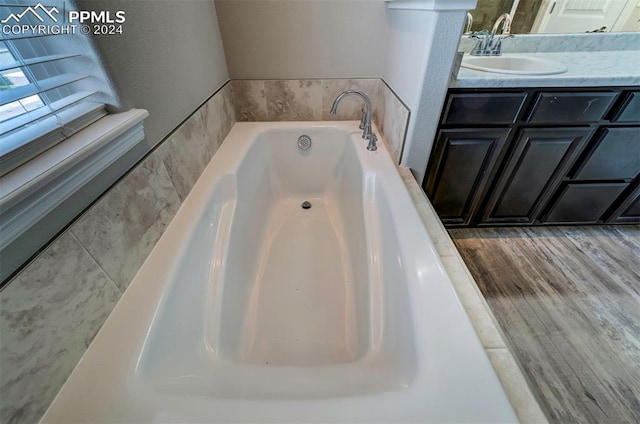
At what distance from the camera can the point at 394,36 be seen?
1.31 meters

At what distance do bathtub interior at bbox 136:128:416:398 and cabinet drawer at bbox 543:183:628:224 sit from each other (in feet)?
4.22

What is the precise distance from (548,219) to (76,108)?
232 centimetres

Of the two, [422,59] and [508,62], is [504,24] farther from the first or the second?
[422,59]

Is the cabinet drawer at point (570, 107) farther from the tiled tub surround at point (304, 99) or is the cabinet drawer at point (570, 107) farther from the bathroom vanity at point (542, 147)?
the tiled tub surround at point (304, 99)

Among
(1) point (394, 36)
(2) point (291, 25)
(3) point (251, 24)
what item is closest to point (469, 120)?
(1) point (394, 36)

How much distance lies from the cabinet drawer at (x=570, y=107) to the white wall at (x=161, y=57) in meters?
1.59

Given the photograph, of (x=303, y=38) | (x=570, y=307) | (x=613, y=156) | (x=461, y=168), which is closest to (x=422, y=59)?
(x=461, y=168)

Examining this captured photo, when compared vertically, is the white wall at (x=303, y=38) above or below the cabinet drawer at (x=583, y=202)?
above

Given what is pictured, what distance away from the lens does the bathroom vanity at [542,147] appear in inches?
44.5

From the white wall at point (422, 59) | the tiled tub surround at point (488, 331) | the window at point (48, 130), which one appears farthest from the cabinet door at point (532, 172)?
the window at point (48, 130)

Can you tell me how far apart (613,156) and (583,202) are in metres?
0.30

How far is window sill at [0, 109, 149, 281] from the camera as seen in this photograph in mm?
415

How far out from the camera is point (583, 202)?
1488 millimetres

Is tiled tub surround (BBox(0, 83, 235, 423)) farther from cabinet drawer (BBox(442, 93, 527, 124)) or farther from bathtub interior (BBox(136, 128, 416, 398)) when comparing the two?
cabinet drawer (BBox(442, 93, 527, 124))
